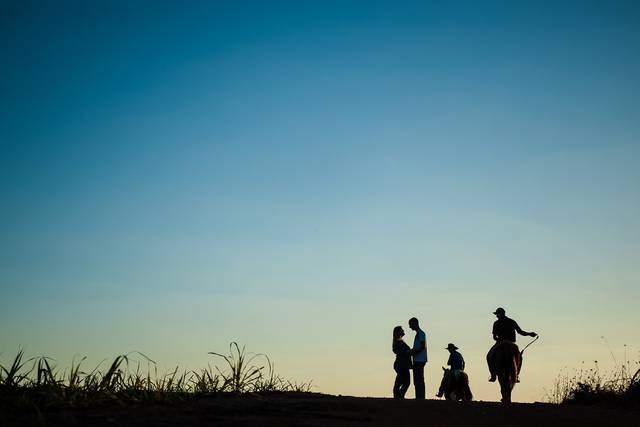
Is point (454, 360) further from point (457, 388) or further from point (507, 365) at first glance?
point (507, 365)

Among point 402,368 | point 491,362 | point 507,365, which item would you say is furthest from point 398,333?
point 507,365

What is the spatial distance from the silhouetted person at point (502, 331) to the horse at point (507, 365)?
0.09 metres

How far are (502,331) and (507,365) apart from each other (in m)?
0.70

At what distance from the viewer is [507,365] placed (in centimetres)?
1166

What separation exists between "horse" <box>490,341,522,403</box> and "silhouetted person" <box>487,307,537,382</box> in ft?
0.29

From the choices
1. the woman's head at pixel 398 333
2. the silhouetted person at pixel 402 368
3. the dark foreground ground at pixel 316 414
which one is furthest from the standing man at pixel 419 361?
the dark foreground ground at pixel 316 414

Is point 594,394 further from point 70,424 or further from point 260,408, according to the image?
point 70,424

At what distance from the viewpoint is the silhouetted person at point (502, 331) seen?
11906mm

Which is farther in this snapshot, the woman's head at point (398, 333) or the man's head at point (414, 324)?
the woman's head at point (398, 333)

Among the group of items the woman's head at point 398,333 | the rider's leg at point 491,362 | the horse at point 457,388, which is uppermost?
the woman's head at point 398,333

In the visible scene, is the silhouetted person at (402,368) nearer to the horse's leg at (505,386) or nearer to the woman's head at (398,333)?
the woman's head at (398,333)

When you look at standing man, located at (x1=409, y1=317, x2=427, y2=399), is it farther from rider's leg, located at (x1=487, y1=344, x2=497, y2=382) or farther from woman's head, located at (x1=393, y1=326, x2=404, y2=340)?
rider's leg, located at (x1=487, y1=344, x2=497, y2=382)

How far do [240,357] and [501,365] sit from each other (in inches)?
259

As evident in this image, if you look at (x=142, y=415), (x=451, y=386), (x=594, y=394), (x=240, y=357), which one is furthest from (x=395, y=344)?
(x=142, y=415)
